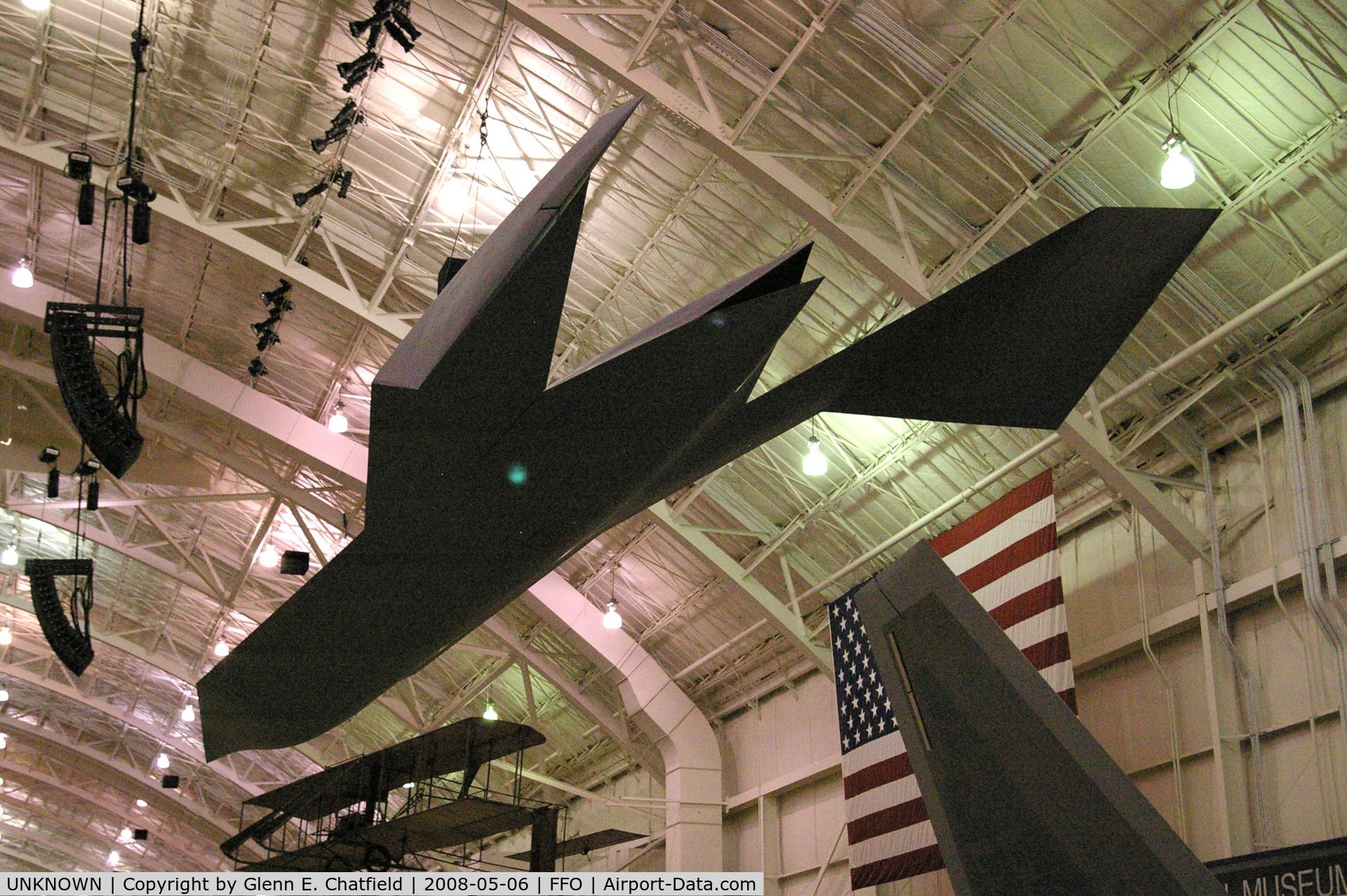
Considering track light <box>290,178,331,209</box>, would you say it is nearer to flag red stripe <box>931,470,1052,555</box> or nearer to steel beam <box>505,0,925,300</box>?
steel beam <box>505,0,925,300</box>

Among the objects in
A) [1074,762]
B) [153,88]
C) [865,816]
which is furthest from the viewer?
[153,88]

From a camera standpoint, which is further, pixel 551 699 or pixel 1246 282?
pixel 551 699

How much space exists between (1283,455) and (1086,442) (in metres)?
2.18

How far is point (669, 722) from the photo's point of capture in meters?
23.9

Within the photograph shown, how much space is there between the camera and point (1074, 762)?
4875 millimetres

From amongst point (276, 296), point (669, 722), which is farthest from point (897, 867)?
point (276, 296)

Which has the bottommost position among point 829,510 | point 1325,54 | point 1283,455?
point 1283,455

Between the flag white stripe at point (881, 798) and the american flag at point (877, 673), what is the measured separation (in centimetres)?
1

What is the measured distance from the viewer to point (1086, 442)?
1434 centimetres

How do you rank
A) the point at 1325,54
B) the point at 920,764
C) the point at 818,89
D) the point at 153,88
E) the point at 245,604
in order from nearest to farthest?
the point at 920,764 < the point at 1325,54 < the point at 818,89 < the point at 153,88 < the point at 245,604

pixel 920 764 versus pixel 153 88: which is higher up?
pixel 153 88

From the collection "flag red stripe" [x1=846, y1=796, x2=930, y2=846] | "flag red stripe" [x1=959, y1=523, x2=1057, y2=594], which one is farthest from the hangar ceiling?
"flag red stripe" [x1=846, y1=796, x2=930, y2=846]

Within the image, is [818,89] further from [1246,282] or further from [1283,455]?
[1283,455]

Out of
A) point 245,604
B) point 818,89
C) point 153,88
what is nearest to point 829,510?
point 818,89
